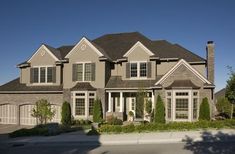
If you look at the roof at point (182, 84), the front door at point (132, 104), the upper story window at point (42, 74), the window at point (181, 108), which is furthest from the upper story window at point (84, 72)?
the window at point (181, 108)

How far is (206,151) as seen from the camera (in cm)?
1429

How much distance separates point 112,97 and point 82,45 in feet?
22.7

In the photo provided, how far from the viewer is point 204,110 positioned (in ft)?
85.0

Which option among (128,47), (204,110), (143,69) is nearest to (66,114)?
(143,69)

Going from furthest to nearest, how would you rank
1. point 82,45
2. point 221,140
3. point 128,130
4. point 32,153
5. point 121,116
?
point 82,45, point 121,116, point 128,130, point 221,140, point 32,153

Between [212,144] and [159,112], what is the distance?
10.8 metres

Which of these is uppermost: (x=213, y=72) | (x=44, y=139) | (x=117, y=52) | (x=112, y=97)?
(x=117, y=52)

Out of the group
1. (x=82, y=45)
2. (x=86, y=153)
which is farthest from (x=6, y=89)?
(x=86, y=153)

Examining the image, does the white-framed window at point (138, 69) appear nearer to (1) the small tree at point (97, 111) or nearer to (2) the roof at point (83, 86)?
(2) the roof at point (83, 86)

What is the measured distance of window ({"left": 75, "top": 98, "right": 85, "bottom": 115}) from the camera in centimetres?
3110

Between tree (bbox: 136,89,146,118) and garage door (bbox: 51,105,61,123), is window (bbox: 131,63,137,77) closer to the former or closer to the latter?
tree (bbox: 136,89,146,118)

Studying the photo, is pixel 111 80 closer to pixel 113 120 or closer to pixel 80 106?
pixel 80 106

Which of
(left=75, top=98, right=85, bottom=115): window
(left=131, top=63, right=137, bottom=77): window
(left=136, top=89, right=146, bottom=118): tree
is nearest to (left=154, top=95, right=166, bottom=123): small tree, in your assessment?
(left=136, top=89, right=146, bottom=118): tree

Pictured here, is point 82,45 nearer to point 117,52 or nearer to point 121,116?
point 117,52
